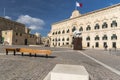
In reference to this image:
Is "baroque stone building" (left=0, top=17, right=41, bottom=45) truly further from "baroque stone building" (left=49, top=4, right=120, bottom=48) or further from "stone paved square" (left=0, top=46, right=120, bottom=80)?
"stone paved square" (left=0, top=46, right=120, bottom=80)

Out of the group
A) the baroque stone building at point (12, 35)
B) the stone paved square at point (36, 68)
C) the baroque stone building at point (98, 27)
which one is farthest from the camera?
the baroque stone building at point (12, 35)

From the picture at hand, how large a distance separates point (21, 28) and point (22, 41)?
19601mm

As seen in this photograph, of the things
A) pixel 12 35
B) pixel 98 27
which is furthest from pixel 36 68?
pixel 12 35

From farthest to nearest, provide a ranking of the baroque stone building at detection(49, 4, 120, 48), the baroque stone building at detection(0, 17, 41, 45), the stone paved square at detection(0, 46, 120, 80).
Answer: the baroque stone building at detection(0, 17, 41, 45)
the baroque stone building at detection(49, 4, 120, 48)
the stone paved square at detection(0, 46, 120, 80)

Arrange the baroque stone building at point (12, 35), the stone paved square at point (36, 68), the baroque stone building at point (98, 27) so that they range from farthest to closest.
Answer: the baroque stone building at point (12, 35), the baroque stone building at point (98, 27), the stone paved square at point (36, 68)

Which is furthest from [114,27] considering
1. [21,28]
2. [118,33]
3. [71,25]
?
[21,28]

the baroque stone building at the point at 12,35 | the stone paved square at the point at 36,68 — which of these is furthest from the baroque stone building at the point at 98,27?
the stone paved square at the point at 36,68

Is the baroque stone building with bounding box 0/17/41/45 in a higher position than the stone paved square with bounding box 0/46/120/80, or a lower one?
higher

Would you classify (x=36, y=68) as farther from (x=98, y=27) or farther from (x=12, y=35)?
(x=12, y=35)

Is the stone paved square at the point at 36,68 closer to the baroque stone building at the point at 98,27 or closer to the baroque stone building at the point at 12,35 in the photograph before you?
the baroque stone building at the point at 98,27

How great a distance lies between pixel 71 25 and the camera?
6588 cm

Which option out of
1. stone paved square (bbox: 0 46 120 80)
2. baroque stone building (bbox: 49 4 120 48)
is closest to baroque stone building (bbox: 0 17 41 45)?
baroque stone building (bbox: 49 4 120 48)

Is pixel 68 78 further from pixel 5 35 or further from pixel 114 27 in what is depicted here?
pixel 5 35

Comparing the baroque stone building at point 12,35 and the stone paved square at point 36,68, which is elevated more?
the baroque stone building at point 12,35
